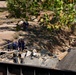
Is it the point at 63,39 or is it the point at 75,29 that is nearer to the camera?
the point at 63,39

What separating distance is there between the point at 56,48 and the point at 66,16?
6488 millimetres

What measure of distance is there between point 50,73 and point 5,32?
20.4m

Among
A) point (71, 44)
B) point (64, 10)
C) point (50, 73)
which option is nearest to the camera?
point (50, 73)

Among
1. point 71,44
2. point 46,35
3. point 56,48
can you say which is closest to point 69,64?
point 56,48

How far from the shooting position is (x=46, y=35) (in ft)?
90.0

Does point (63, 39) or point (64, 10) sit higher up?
point (64, 10)

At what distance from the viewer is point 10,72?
9508 mm

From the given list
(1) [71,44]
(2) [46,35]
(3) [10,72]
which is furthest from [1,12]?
(3) [10,72]

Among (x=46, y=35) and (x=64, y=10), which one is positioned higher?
(x=64, y=10)

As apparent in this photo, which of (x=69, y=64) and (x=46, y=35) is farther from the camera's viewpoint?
(x=46, y=35)

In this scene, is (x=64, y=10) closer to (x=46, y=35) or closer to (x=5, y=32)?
(x=46, y=35)

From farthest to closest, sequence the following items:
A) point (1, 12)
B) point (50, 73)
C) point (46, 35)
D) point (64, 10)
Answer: point (1, 12), point (46, 35), point (64, 10), point (50, 73)

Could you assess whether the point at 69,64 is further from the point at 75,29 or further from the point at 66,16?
the point at 75,29

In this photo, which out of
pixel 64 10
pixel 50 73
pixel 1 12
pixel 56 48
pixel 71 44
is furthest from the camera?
pixel 1 12
